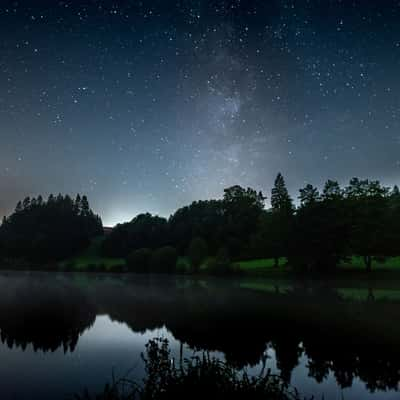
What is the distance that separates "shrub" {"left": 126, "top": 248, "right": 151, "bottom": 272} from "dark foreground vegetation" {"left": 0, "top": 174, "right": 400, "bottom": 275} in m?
0.25

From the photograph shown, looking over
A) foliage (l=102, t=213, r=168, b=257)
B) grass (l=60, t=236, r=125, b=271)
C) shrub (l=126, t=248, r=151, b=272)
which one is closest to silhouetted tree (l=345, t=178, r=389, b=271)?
shrub (l=126, t=248, r=151, b=272)

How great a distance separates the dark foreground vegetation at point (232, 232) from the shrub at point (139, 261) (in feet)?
0.82

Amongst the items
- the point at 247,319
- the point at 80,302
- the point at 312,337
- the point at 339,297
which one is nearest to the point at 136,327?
the point at 247,319

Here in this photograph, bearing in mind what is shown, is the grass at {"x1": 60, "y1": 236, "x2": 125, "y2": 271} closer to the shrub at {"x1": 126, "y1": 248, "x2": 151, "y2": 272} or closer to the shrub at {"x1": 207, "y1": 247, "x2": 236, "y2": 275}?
the shrub at {"x1": 126, "y1": 248, "x2": 151, "y2": 272}

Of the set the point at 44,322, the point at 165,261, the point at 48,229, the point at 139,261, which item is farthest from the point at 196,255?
the point at 48,229

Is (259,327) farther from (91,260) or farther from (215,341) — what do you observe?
(91,260)

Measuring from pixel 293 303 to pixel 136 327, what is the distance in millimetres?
14094

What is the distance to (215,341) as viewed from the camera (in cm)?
1473

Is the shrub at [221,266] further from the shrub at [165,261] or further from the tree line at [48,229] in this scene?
the tree line at [48,229]

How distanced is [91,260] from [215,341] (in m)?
105

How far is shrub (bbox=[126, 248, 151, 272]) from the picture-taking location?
8212 cm

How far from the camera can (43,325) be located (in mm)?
18750

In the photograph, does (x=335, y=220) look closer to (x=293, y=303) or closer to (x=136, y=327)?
(x=293, y=303)

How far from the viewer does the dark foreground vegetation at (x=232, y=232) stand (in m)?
54.8
